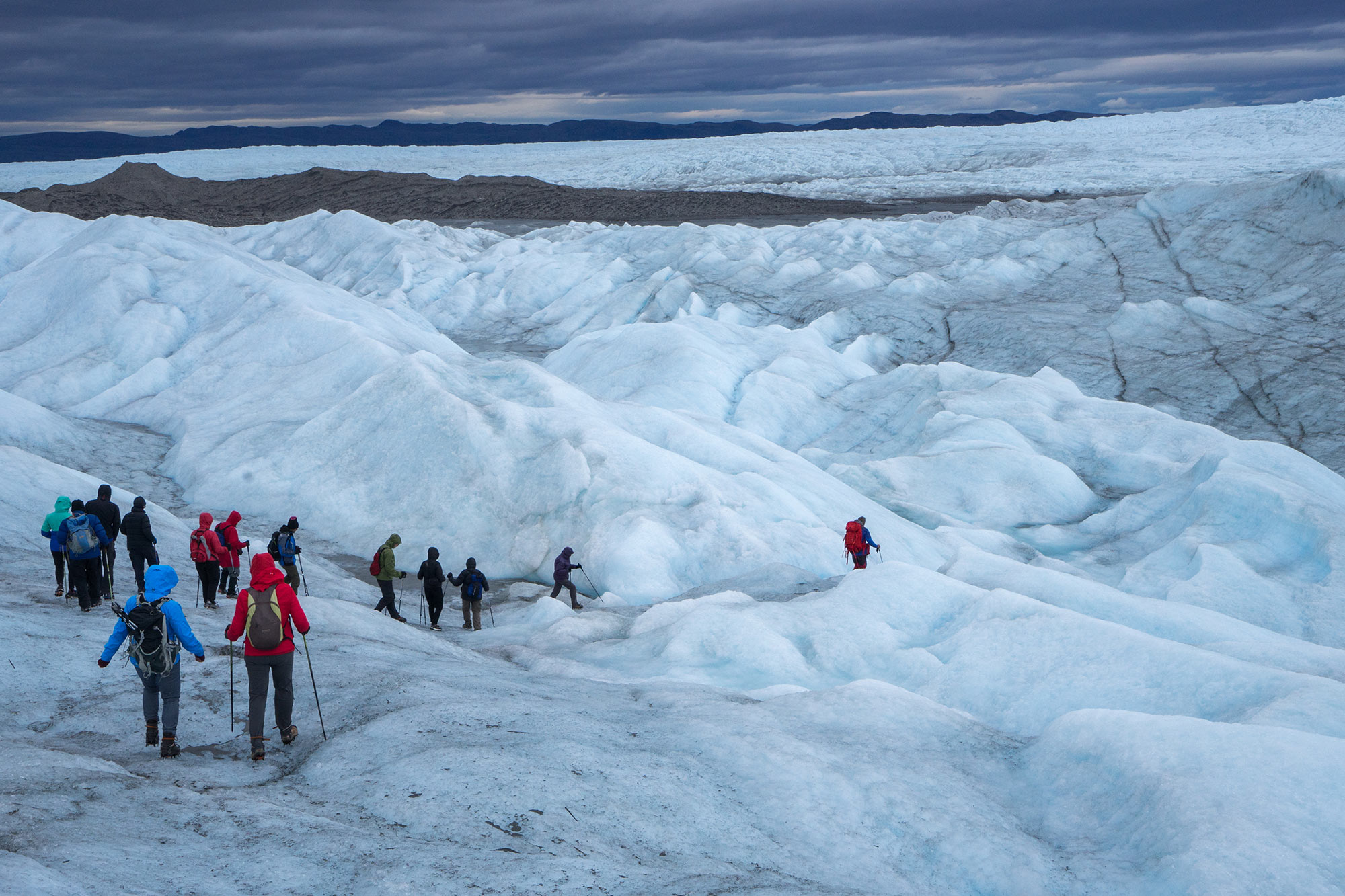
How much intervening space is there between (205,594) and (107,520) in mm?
1504

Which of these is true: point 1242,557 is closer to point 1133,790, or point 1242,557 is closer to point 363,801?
point 1133,790

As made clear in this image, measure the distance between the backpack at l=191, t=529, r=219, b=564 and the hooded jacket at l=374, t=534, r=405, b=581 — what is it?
97.3 inches

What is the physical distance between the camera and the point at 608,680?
10648 mm

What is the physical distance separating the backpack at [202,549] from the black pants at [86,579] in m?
1.08

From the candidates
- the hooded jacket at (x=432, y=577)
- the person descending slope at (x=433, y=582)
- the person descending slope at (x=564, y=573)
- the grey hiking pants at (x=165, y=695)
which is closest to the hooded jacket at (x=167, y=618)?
the grey hiking pants at (x=165, y=695)

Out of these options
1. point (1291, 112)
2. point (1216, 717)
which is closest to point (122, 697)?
point (1216, 717)

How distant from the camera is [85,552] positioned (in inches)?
399

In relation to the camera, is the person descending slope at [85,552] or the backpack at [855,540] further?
the backpack at [855,540]

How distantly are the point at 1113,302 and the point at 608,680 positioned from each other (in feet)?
115

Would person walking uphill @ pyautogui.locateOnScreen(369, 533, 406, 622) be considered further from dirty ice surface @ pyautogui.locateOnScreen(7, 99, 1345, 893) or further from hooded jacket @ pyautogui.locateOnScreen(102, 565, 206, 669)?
hooded jacket @ pyautogui.locateOnScreen(102, 565, 206, 669)

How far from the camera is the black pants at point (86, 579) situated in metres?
10.2

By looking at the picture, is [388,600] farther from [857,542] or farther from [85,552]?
[857,542]

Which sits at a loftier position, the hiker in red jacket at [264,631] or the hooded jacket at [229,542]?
the hiker in red jacket at [264,631]

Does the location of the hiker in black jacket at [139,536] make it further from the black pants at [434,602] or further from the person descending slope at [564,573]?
the person descending slope at [564,573]
